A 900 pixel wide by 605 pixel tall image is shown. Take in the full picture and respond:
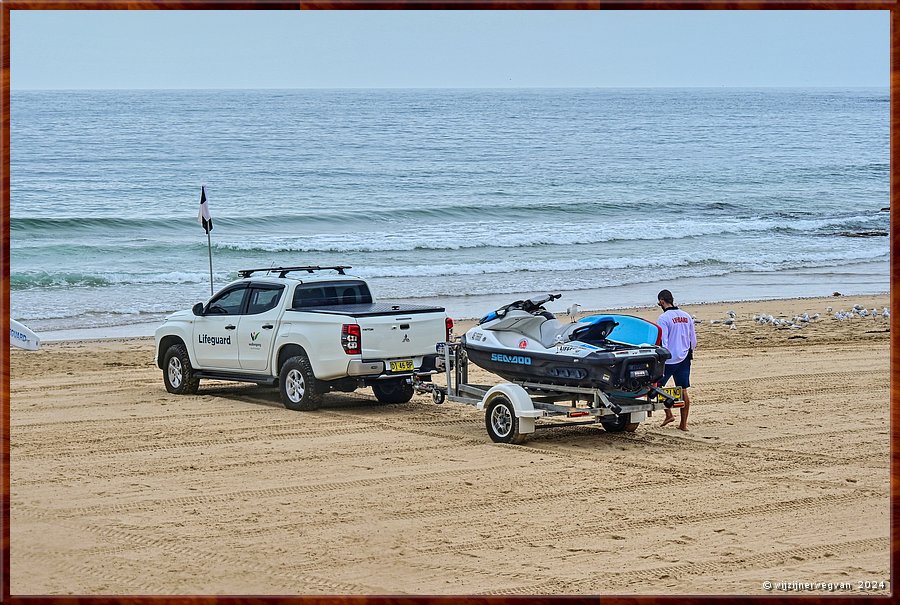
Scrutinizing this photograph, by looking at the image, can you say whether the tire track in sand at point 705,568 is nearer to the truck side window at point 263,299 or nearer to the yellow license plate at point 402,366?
the yellow license plate at point 402,366

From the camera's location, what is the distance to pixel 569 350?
37.3 ft

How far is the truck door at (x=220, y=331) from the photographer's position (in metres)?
14.4

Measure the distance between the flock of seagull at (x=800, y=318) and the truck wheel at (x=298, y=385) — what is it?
9.69 metres

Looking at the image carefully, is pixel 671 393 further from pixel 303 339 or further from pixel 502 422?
pixel 303 339

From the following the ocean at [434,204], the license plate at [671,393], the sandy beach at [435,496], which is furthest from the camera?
the ocean at [434,204]

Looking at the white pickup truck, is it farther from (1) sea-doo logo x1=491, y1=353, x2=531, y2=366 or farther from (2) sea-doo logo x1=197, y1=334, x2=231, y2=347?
(1) sea-doo logo x1=491, y1=353, x2=531, y2=366

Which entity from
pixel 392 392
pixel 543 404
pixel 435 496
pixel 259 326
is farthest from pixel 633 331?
pixel 259 326

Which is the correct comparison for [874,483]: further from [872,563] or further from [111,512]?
[111,512]

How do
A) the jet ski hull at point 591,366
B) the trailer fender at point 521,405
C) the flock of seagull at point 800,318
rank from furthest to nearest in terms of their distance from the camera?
the flock of seagull at point 800,318
the trailer fender at point 521,405
the jet ski hull at point 591,366

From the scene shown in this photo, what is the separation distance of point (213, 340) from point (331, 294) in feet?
5.60

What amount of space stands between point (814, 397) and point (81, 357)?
1106cm

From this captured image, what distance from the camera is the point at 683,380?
478 inches

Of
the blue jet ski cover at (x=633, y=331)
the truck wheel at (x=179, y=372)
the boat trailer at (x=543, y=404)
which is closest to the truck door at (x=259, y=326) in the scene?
the truck wheel at (x=179, y=372)

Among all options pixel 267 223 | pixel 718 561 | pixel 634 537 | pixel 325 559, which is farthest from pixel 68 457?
pixel 267 223
